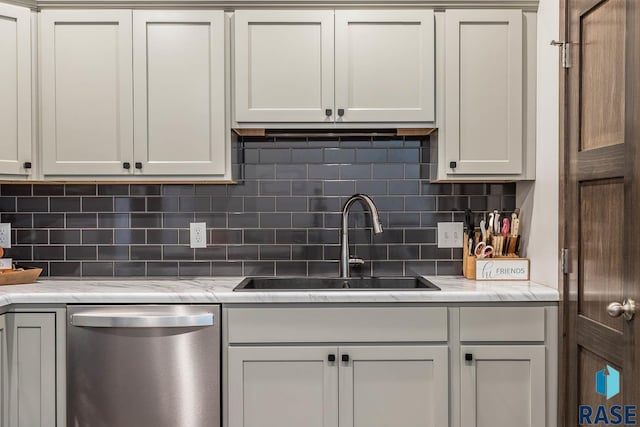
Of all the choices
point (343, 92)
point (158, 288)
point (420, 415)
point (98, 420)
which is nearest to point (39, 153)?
point (158, 288)

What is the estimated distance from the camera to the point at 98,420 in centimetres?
223

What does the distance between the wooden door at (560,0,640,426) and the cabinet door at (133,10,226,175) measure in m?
1.47

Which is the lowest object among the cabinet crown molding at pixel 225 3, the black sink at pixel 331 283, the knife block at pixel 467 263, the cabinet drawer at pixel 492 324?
the cabinet drawer at pixel 492 324

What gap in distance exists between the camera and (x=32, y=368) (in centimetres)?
226

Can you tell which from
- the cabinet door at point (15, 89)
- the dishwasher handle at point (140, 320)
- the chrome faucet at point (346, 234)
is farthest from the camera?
the chrome faucet at point (346, 234)

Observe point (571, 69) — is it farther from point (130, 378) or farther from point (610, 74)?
point (130, 378)

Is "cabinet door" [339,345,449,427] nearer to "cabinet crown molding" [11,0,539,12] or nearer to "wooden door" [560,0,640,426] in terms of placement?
"wooden door" [560,0,640,426]

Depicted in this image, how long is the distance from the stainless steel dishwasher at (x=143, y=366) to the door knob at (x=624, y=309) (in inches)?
55.7

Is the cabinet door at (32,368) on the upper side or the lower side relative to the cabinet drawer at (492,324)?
lower

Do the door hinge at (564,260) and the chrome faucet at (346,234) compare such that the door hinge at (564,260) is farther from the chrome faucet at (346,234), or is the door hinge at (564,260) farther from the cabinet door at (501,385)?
the chrome faucet at (346,234)

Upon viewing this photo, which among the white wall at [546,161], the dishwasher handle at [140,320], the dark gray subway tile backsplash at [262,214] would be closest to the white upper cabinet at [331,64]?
the dark gray subway tile backsplash at [262,214]

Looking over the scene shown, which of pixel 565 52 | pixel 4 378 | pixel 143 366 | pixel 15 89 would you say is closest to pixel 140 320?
pixel 143 366

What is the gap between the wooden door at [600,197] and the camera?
180 cm

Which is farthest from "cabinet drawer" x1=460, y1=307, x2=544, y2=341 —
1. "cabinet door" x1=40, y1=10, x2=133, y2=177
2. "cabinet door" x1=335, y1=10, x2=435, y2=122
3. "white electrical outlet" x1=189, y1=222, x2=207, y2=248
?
"cabinet door" x1=40, y1=10, x2=133, y2=177
